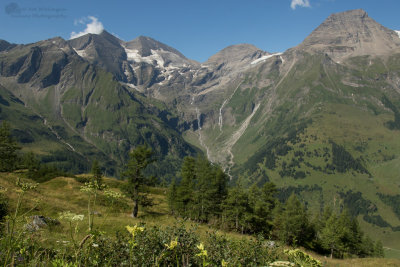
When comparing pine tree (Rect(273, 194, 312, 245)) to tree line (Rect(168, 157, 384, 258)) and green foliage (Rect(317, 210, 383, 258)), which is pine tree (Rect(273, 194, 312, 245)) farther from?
green foliage (Rect(317, 210, 383, 258))

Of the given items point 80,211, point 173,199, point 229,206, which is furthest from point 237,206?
point 80,211

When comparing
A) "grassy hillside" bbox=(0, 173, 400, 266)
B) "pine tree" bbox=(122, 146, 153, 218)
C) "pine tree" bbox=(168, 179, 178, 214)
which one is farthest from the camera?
"pine tree" bbox=(168, 179, 178, 214)

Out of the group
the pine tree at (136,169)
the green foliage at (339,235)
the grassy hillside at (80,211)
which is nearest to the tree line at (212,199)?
the pine tree at (136,169)

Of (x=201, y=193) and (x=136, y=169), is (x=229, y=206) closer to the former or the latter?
(x=201, y=193)

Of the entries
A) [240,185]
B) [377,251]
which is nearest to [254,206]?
[240,185]

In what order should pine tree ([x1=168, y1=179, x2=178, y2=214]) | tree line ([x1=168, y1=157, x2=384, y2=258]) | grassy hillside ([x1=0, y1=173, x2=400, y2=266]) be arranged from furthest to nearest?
pine tree ([x1=168, y1=179, x2=178, y2=214]) < tree line ([x1=168, y1=157, x2=384, y2=258]) < grassy hillside ([x1=0, y1=173, x2=400, y2=266])

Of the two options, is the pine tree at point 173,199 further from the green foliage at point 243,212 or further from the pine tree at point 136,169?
the pine tree at point 136,169

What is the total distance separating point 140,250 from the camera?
24.4 ft

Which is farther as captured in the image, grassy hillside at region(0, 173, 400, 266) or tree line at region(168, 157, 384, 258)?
tree line at region(168, 157, 384, 258)

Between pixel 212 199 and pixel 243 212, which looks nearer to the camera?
pixel 243 212

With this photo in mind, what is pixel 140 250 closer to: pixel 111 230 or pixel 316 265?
pixel 316 265

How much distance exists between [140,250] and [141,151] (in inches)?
1341

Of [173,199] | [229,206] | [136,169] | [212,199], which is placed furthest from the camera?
[173,199]

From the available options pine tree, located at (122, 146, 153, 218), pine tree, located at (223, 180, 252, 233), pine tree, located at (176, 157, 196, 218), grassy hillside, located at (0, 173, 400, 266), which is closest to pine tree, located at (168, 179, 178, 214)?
pine tree, located at (176, 157, 196, 218)
